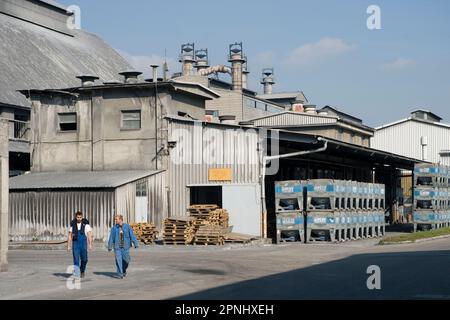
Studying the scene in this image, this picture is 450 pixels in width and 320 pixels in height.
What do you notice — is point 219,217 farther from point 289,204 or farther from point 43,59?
point 43,59

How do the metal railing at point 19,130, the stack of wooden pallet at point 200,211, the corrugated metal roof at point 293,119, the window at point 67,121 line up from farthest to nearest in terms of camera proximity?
the corrugated metal roof at point 293,119 < the metal railing at point 19,130 < the window at point 67,121 < the stack of wooden pallet at point 200,211

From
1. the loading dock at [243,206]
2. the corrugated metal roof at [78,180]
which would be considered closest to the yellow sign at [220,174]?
the loading dock at [243,206]

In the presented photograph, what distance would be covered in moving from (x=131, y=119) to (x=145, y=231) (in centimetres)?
648

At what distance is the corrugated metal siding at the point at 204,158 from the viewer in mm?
35312

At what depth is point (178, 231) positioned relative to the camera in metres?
31.8

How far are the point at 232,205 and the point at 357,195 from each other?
612cm

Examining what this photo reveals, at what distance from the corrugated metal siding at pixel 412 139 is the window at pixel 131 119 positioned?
37.0m

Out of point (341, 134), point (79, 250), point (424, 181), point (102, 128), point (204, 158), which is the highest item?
point (341, 134)

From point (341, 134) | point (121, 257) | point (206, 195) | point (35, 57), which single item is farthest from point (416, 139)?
point (121, 257)

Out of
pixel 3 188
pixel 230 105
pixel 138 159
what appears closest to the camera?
pixel 3 188

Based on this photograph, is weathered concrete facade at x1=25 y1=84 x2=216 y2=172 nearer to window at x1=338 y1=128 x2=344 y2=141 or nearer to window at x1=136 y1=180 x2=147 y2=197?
window at x1=136 y1=180 x2=147 y2=197

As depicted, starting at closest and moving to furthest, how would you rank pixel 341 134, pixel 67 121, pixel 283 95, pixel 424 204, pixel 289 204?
pixel 289 204, pixel 67 121, pixel 424 204, pixel 341 134, pixel 283 95

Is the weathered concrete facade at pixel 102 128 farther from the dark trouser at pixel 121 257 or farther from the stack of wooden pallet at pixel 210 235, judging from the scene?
the dark trouser at pixel 121 257

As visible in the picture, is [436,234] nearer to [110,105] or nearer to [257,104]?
[110,105]
